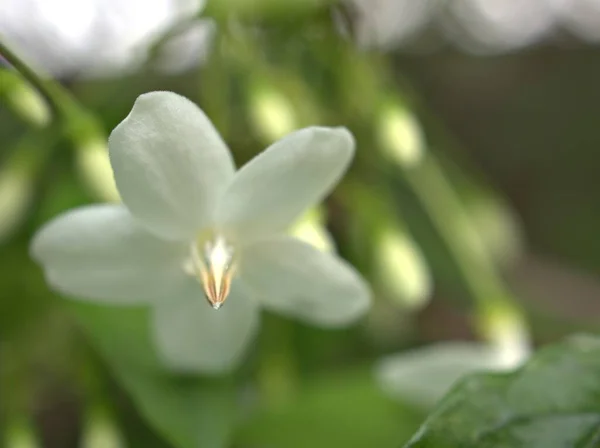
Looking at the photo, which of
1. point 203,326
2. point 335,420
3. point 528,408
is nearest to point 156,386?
point 203,326

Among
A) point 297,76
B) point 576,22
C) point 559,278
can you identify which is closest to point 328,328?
point 297,76

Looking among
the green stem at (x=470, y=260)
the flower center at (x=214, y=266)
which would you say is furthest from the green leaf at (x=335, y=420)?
the flower center at (x=214, y=266)

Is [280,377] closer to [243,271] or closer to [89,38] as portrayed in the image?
[243,271]

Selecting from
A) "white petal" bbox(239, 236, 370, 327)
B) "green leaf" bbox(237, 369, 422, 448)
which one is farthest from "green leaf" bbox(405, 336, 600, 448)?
"green leaf" bbox(237, 369, 422, 448)

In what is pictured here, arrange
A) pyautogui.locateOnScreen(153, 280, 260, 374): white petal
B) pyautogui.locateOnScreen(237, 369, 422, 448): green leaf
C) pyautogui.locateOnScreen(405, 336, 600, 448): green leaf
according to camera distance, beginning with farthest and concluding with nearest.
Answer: pyautogui.locateOnScreen(237, 369, 422, 448): green leaf
pyautogui.locateOnScreen(153, 280, 260, 374): white petal
pyautogui.locateOnScreen(405, 336, 600, 448): green leaf

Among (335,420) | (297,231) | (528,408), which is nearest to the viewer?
(528,408)

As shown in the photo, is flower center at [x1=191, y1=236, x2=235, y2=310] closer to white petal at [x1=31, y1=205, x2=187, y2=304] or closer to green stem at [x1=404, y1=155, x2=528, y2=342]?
white petal at [x1=31, y1=205, x2=187, y2=304]

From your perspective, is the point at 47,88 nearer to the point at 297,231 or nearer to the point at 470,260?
the point at 297,231
